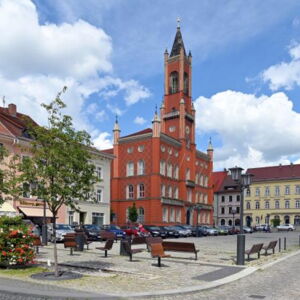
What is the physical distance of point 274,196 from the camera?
308 feet

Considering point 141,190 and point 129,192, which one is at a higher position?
point 141,190

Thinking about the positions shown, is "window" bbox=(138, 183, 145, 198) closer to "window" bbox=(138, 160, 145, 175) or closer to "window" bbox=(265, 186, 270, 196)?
"window" bbox=(138, 160, 145, 175)

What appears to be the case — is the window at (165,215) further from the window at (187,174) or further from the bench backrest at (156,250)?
the bench backrest at (156,250)

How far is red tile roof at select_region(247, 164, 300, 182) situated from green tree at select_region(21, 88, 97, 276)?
282 ft

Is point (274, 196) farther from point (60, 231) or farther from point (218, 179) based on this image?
point (60, 231)

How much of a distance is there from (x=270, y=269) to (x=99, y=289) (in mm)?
7646

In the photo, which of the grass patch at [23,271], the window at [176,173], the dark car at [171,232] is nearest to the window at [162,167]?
the window at [176,173]

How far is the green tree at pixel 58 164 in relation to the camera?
11.9 metres

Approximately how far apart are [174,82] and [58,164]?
62.3m

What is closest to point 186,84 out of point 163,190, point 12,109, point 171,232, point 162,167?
point 162,167

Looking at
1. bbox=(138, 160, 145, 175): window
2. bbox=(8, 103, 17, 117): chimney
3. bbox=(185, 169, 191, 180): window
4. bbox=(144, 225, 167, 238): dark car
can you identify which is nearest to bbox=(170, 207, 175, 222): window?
bbox=(185, 169, 191, 180): window

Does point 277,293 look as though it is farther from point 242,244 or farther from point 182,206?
point 182,206

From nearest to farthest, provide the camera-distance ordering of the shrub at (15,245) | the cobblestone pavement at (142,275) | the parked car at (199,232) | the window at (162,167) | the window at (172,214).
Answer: the cobblestone pavement at (142,275)
the shrub at (15,245)
the parked car at (199,232)
the window at (162,167)
the window at (172,214)

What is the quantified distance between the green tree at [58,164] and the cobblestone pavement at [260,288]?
4.47 m
